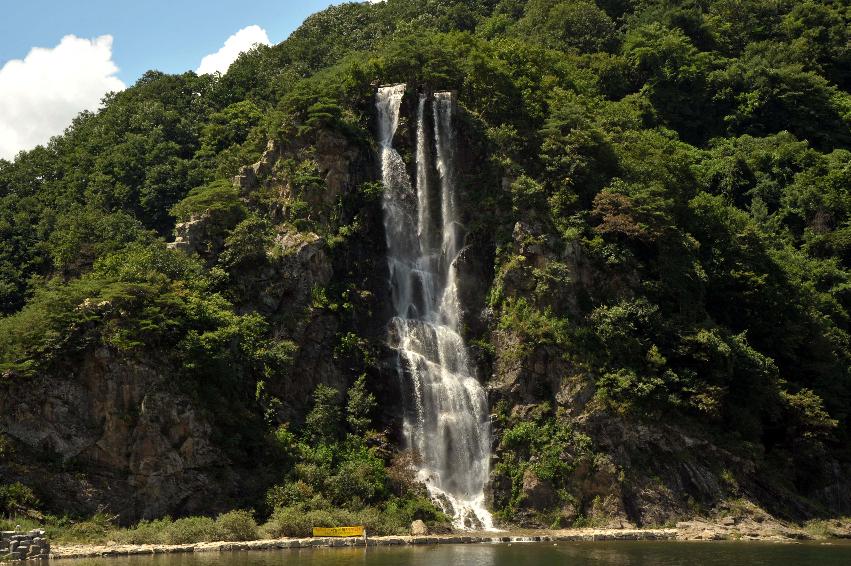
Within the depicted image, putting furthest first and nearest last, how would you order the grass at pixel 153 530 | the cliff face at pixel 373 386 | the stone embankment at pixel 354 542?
the cliff face at pixel 373 386 < the grass at pixel 153 530 < the stone embankment at pixel 354 542

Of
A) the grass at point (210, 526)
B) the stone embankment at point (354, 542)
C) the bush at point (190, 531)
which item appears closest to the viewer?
the stone embankment at point (354, 542)

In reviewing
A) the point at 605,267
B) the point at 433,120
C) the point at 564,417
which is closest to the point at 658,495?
the point at 564,417

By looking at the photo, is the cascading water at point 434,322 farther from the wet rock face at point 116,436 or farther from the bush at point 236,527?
the wet rock face at point 116,436

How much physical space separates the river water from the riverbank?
0.88m

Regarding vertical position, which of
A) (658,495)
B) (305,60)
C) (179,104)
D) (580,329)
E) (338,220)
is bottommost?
(658,495)

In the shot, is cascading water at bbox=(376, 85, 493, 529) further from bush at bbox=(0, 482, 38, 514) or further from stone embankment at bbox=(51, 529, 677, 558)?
bush at bbox=(0, 482, 38, 514)

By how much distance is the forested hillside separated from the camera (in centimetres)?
3788

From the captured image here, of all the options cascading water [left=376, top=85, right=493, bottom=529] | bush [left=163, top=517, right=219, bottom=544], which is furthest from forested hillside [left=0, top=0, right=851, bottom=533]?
bush [left=163, top=517, right=219, bottom=544]

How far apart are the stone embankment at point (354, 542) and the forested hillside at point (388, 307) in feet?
→ 4.92

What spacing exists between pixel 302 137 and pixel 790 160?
30434 millimetres

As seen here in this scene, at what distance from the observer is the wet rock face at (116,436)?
118 ft

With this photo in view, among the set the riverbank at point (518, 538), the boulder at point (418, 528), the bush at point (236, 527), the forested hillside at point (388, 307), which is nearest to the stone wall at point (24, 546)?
the riverbank at point (518, 538)

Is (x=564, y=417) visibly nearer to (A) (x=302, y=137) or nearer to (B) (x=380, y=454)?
(B) (x=380, y=454)

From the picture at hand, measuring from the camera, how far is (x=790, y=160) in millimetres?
61062
